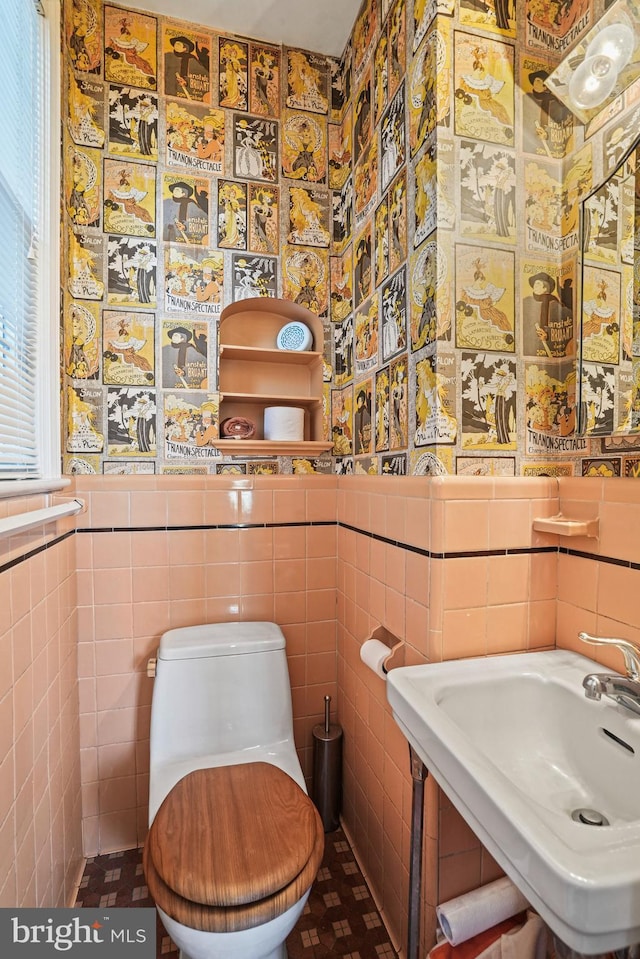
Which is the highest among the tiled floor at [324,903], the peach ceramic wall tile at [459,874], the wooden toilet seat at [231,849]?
the wooden toilet seat at [231,849]

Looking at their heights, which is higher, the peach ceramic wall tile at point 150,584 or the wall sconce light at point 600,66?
the wall sconce light at point 600,66

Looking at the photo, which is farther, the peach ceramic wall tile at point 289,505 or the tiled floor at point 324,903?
the peach ceramic wall tile at point 289,505

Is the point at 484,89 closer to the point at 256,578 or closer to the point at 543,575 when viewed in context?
the point at 543,575

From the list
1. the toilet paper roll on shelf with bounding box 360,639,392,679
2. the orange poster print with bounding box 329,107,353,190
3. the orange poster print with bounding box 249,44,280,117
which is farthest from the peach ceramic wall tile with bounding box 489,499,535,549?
the orange poster print with bounding box 249,44,280,117

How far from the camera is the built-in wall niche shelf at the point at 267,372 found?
1638mm

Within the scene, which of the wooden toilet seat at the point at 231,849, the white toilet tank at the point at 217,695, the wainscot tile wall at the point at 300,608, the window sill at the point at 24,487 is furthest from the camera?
the white toilet tank at the point at 217,695

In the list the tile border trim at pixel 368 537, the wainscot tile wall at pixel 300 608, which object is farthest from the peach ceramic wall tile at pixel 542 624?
the tile border trim at pixel 368 537

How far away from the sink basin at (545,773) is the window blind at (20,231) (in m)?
1.02

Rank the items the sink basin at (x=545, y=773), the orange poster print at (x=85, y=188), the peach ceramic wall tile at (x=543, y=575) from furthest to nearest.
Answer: the orange poster print at (x=85, y=188) < the peach ceramic wall tile at (x=543, y=575) < the sink basin at (x=545, y=773)

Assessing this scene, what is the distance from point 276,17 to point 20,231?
120cm

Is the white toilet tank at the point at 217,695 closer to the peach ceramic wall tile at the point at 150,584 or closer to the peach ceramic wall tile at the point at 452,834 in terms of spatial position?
the peach ceramic wall tile at the point at 150,584

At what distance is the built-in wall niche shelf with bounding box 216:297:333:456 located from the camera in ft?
5.37

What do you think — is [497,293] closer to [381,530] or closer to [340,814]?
[381,530]

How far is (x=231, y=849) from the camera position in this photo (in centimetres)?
101
